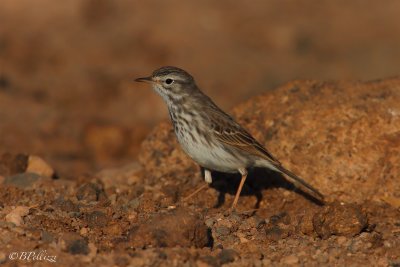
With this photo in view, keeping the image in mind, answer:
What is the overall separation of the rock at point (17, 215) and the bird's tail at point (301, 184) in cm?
323

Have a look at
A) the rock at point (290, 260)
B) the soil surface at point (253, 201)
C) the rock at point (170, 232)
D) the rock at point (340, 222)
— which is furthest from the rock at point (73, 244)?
the rock at point (340, 222)

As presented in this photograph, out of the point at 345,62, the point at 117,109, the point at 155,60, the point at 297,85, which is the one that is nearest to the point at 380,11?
the point at 345,62

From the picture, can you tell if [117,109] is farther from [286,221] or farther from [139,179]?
[286,221]

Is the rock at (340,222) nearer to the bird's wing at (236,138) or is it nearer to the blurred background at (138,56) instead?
the bird's wing at (236,138)

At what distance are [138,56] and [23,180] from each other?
9803 millimetres

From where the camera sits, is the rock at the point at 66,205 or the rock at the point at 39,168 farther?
the rock at the point at 39,168

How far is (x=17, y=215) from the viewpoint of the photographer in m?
8.25

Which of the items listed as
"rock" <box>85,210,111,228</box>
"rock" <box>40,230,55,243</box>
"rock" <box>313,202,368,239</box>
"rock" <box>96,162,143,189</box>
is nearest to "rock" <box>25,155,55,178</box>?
"rock" <box>96,162,143,189</box>

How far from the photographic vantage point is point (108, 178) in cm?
1107

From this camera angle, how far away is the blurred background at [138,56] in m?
15.6

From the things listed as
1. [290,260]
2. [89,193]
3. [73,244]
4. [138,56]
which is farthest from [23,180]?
[138,56]

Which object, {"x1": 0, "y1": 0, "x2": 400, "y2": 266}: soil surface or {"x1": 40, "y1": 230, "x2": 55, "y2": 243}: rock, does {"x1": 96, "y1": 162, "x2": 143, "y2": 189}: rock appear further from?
{"x1": 40, "y1": 230, "x2": 55, "y2": 243}: rock

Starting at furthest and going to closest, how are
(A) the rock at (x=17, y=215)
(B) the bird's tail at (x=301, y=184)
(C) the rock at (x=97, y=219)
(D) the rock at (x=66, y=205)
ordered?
1. (B) the bird's tail at (x=301, y=184)
2. (D) the rock at (x=66, y=205)
3. (C) the rock at (x=97, y=219)
4. (A) the rock at (x=17, y=215)

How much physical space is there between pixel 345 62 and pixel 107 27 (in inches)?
266
